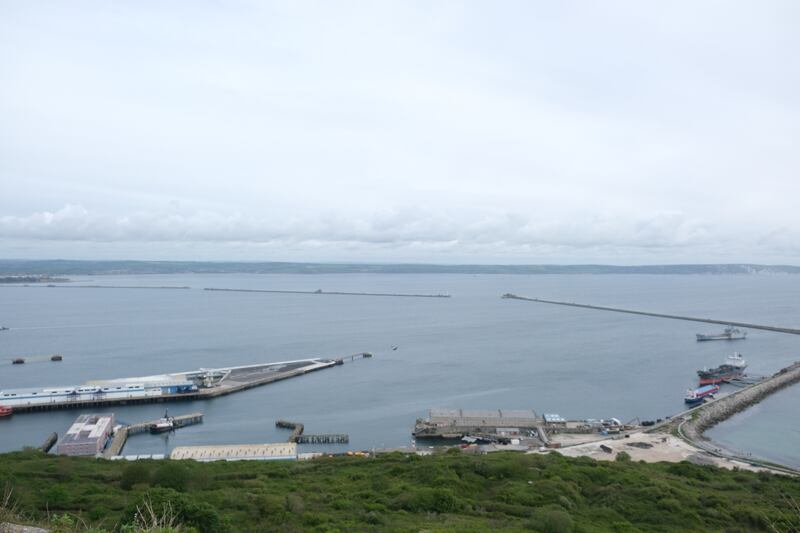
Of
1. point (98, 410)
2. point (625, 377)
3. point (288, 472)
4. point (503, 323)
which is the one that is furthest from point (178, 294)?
point (288, 472)

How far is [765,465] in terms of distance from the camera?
21.4 metres

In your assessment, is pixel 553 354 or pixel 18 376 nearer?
pixel 18 376

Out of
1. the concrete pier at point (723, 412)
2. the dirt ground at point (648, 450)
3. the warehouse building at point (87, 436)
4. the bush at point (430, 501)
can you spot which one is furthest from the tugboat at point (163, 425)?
the concrete pier at point (723, 412)

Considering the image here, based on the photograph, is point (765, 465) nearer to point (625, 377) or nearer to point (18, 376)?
point (625, 377)

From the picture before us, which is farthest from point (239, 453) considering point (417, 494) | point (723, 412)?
point (723, 412)

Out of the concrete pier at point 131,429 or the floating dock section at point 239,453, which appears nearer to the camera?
the floating dock section at point 239,453

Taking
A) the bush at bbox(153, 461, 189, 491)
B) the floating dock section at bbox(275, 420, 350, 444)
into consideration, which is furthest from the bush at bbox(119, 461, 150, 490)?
the floating dock section at bbox(275, 420, 350, 444)

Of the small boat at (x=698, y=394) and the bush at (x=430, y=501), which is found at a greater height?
the bush at (x=430, y=501)

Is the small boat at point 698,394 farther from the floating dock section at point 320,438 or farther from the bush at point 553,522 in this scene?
the bush at point 553,522

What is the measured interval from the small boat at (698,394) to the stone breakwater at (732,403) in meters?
1.12

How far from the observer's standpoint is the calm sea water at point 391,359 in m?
29.6

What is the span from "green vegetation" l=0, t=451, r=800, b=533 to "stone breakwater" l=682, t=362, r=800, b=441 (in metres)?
8.70

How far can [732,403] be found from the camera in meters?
32.2

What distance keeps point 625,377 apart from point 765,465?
18.7 meters
